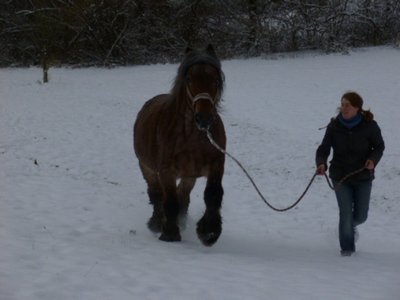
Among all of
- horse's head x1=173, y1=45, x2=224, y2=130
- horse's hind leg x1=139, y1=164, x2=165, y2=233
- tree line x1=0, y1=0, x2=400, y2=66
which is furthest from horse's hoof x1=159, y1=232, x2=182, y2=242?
tree line x1=0, y1=0, x2=400, y2=66

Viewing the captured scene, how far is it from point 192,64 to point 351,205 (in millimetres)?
2207

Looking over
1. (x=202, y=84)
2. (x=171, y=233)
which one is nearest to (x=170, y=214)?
(x=171, y=233)

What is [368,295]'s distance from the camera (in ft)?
12.4

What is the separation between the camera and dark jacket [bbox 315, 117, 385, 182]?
4.96 m

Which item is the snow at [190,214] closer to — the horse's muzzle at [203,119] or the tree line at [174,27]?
the horse's muzzle at [203,119]

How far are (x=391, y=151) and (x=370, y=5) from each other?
67.3 ft

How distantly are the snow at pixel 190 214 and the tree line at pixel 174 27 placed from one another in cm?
1120

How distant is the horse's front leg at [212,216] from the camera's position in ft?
17.2

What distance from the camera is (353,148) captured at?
5.02m

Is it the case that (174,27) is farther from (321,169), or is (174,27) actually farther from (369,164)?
(369,164)

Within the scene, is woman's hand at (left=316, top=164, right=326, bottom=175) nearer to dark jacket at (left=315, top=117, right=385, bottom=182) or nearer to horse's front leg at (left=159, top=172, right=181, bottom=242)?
dark jacket at (left=315, top=117, right=385, bottom=182)

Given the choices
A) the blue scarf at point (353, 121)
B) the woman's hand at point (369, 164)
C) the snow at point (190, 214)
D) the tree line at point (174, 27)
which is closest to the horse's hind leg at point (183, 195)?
the snow at point (190, 214)

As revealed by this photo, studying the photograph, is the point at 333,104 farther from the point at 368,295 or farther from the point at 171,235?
the point at 368,295

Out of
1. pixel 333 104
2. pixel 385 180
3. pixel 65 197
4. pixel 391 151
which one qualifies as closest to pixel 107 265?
pixel 65 197
